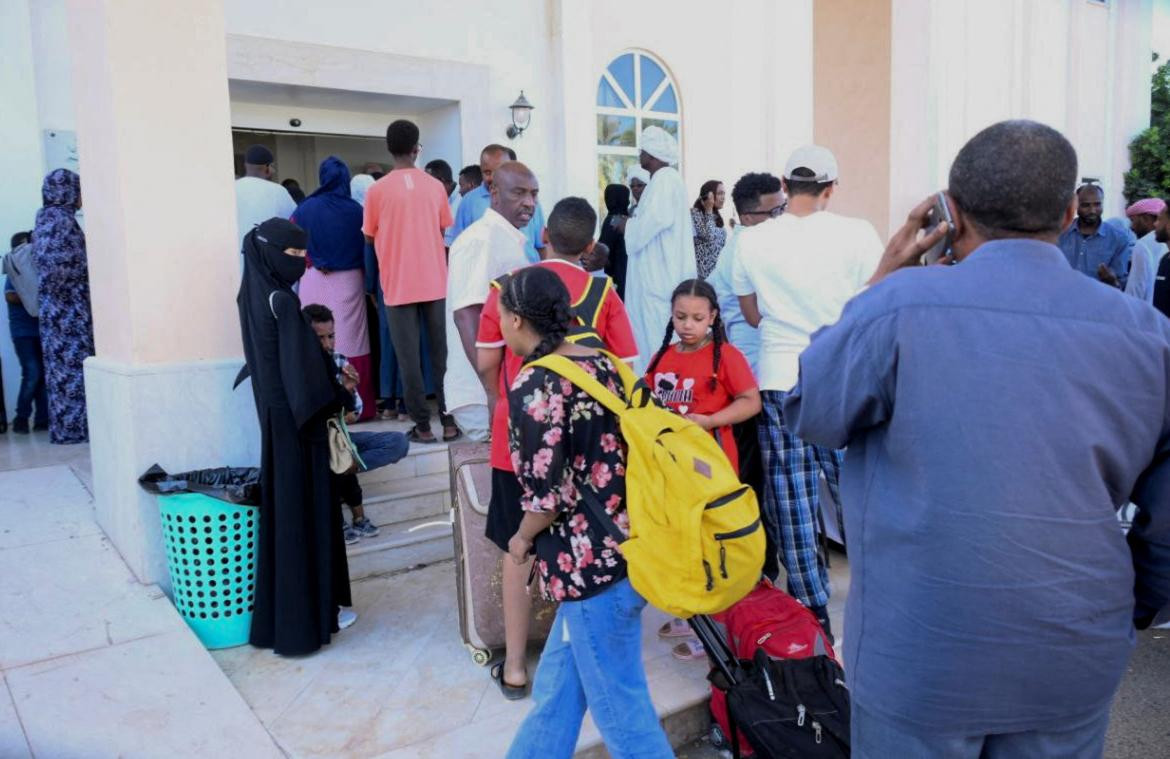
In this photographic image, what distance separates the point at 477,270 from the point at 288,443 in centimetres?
108

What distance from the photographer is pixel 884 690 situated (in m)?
1.59

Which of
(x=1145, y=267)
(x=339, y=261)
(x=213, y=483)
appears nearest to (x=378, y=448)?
(x=213, y=483)

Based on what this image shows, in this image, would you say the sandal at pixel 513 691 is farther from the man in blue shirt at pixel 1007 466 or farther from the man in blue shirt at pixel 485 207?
the man in blue shirt at pixel 485 207

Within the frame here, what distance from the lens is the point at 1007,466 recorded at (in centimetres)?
146

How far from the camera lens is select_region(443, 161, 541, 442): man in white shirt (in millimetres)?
3521

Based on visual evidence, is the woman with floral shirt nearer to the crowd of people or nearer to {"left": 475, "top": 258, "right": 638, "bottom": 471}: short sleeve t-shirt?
the crowd of people

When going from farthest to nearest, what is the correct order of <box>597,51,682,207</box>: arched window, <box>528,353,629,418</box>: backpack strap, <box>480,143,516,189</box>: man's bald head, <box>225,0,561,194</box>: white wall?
1. <box>597,51,682,207</box>: arched window
2. <box>225,0,561,194</box>: white wall
3. <box>480,143,516,189</box>: man's bald head
4. <box>528,353,629,418</box>: backpack strap

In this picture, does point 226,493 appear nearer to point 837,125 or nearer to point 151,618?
point 151,618

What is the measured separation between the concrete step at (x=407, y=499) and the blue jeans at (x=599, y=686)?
2.60m

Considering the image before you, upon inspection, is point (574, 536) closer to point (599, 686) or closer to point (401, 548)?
point (599, 686)

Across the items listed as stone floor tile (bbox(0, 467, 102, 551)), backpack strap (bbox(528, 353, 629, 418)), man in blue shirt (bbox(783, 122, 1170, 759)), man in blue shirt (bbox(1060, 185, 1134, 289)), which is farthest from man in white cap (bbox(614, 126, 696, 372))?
man in blue shirt (bbox(1060, 185, 1134, 289))

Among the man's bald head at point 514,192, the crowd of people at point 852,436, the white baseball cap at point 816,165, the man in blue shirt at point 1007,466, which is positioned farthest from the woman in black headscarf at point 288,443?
the man in blue shirt at point 1007,466

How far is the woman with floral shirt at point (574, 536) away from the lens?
234cm

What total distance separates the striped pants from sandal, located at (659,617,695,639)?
49 centimetres
